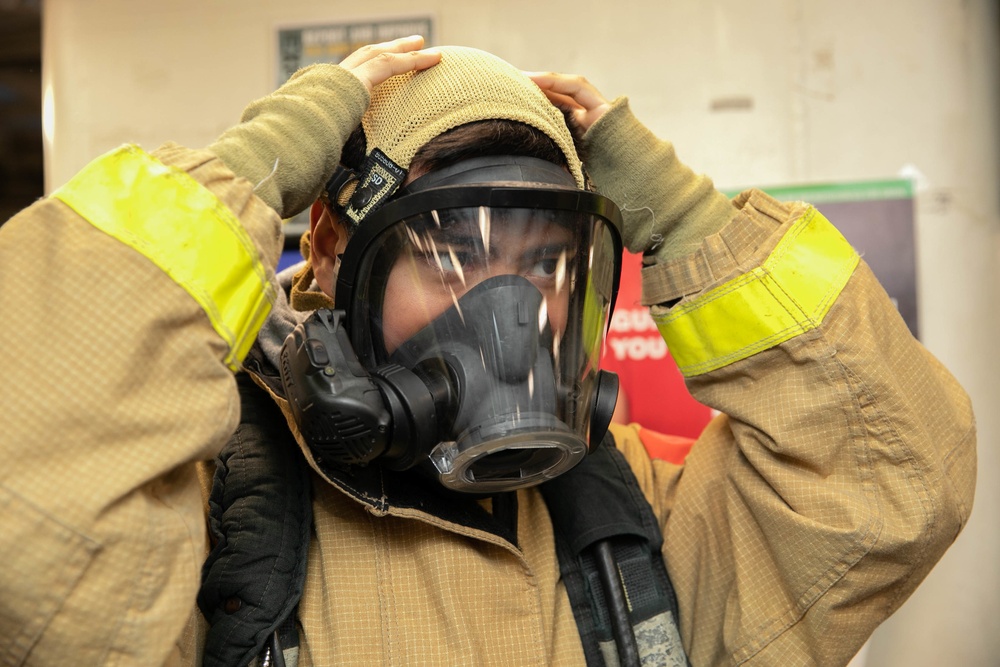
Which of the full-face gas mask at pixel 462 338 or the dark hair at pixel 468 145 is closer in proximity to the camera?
the full-face gas mask at pixel 462 338

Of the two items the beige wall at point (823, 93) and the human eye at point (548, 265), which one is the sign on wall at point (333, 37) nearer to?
the beige wall at point (823, 93)

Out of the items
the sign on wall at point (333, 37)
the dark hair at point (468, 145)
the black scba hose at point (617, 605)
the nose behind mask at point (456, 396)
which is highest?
the sign on wall at point (333, 37)

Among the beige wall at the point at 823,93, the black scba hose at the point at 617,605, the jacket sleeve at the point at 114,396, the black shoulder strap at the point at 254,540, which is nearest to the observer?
the jacket sleeve at the point at 114,396

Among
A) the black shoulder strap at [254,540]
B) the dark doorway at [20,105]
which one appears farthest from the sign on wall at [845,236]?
the dark doorway at [20,105]

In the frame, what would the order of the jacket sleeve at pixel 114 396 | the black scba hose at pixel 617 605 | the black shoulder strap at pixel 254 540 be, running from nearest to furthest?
the jacket sleeve at pixel 114 396, the black shoulder strap at pixel 254 540, the black scba hose at pixel 617 605

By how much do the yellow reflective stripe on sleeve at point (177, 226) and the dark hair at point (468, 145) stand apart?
27 centimetres

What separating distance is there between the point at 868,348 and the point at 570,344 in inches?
15.4

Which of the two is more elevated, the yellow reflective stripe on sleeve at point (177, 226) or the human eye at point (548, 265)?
the yellow reflective stripe on sleeve at point (177, 226)

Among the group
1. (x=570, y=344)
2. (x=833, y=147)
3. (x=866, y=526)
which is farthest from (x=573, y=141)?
(x=833, y=147)

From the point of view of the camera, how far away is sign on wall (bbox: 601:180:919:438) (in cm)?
177

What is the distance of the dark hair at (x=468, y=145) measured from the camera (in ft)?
3.68

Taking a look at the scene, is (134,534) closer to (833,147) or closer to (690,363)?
(690,363)

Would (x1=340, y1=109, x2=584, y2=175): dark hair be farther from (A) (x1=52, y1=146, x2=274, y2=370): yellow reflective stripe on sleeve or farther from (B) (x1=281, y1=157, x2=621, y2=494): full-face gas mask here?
(A) (x1=52, y1=146, x2=274, y2=370): yellow reflective stripe on sleeve

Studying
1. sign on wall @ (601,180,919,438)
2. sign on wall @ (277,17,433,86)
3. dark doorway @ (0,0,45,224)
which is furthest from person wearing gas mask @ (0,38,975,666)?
dark doorway @ (0,0,45,224)
